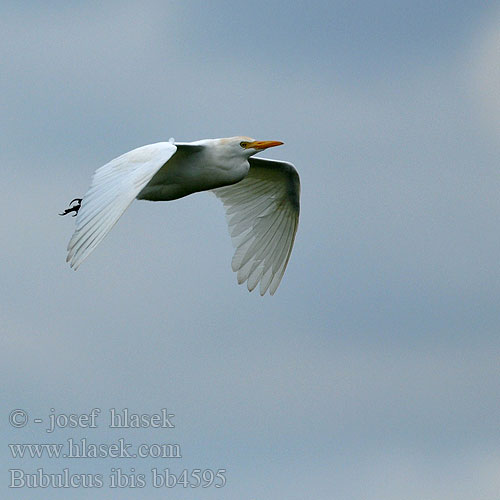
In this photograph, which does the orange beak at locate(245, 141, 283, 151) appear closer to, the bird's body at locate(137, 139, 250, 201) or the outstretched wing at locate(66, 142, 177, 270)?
the bird's body at locate(137, 139, 250, 201)

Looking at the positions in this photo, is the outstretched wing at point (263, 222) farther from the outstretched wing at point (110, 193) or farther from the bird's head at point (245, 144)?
the outstretched wing at point (110, 193)

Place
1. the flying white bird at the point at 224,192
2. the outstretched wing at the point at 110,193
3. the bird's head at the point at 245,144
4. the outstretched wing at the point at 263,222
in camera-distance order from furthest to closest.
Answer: the outstretched wing at the point at 263,222, the bird's head at the point at 245,144, the flying white bird at the point at 224,192, the outstretched wing at the point at 110,193

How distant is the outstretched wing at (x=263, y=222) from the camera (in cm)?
2747

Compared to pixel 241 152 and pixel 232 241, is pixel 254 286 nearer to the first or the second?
pixel 232 241

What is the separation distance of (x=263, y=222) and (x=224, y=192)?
1.03 meters

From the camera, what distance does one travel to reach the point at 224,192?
91.2 ft

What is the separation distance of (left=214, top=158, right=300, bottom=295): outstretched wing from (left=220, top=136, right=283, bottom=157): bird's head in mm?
3266

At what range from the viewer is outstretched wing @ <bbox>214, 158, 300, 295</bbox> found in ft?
90.1

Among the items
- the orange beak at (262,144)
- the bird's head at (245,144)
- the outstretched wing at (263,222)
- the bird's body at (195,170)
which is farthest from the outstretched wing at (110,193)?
the outstretched wing at (263,222)

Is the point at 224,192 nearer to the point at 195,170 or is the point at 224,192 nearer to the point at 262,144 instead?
the point at 262,144

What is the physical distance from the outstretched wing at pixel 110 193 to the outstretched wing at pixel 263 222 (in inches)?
231

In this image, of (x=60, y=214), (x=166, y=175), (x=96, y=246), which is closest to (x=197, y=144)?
(x=166, y=175)

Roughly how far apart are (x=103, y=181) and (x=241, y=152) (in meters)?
3.92

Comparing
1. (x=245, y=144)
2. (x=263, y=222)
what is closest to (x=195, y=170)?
(x=245, y=144)
